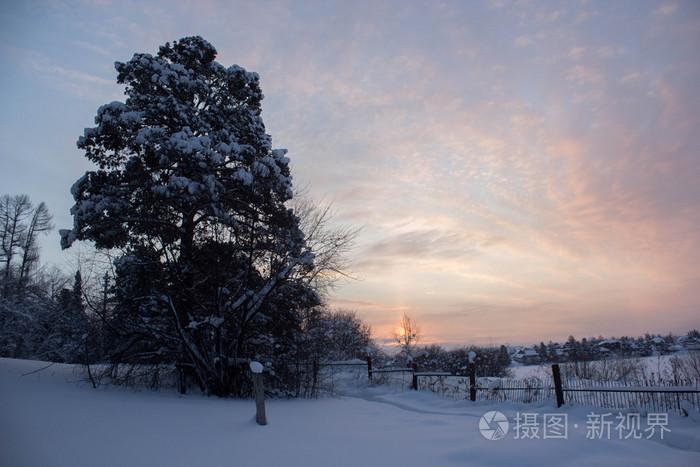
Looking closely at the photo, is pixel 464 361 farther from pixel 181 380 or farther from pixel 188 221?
pixel 188 221

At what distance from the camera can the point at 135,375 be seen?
13.5m

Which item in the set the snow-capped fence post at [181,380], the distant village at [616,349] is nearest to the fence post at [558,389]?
the distant village at [616,349]

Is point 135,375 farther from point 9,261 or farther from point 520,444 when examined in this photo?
point 9,261

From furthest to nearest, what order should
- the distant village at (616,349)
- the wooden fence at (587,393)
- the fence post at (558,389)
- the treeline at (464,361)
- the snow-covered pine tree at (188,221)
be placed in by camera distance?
the treeline at (464,361), the distant village at (616,349), the snow-covered pine tree at (188,221), the fence post at (558,389), the wooden fence at (587,393)

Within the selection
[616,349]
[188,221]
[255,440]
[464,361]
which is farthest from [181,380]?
[616,349]

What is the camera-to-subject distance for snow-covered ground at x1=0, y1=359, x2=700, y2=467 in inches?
198

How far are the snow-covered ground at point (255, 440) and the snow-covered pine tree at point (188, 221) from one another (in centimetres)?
375

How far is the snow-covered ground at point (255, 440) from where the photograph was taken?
502 cm

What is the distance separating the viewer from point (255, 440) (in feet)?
19.9

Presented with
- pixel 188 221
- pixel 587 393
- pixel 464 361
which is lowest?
pixel 464 361

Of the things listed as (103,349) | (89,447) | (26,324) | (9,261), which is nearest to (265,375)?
(103,349)

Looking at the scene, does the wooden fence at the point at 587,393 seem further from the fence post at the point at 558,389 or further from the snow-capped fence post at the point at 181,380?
the snow-capped fence post at the point at 181,380

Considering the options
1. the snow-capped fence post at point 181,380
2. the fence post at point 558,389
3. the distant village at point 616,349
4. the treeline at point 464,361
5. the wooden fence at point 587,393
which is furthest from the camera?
the treeline at point 464,361

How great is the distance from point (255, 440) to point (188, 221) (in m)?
8.84
